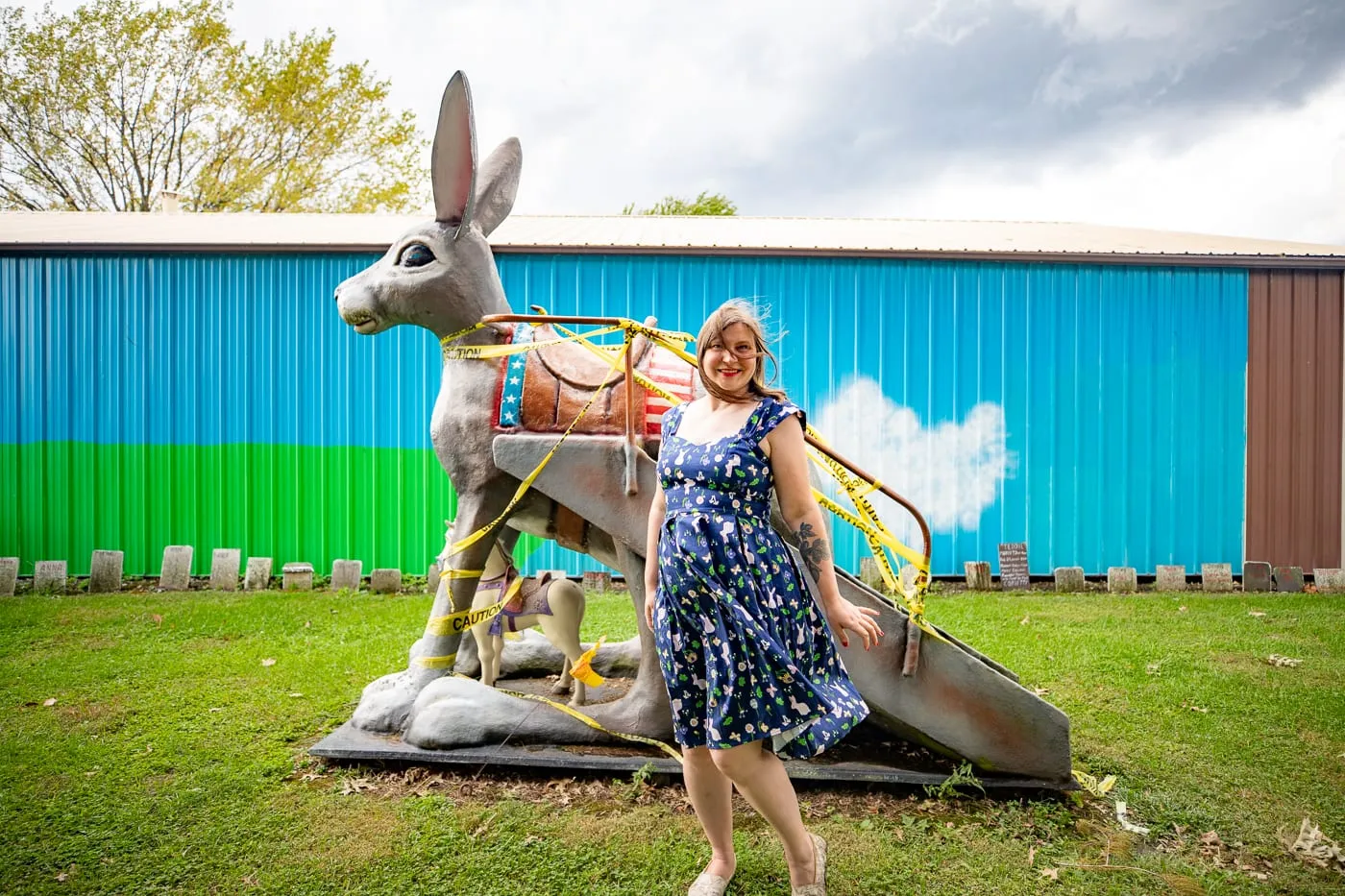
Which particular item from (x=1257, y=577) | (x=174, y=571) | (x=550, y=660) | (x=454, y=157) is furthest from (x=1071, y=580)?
(x=174, y=571)

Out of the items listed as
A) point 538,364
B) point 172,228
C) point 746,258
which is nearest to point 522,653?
point 538,364

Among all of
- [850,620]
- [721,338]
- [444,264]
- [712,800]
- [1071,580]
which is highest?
[444,264]

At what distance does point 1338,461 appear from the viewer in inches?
302

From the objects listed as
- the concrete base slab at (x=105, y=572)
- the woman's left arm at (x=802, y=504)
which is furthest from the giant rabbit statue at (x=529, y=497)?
the concrete base slab at (x=105, y=572)

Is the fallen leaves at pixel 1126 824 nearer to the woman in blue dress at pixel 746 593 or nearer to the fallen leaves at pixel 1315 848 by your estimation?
the fallen leaves at pixel 1315 848

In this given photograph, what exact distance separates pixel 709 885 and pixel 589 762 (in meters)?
0.93

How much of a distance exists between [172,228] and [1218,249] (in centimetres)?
1081

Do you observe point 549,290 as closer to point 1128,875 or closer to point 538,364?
point 538,364

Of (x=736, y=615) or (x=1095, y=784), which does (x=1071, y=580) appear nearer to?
(x=1095, y=784)

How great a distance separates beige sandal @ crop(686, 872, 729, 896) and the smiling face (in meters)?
1.49

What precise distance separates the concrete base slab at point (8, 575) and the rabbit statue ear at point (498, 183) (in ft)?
20.6

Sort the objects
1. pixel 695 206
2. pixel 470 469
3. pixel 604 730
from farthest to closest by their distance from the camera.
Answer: pixel 695 206
pixel 470 469
pixel 604 730

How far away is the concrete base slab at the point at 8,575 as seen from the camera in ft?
22.8

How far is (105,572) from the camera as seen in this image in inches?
282
